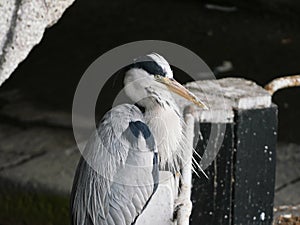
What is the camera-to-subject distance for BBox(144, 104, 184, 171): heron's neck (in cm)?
304

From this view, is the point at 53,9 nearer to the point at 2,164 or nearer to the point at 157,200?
the point at 157,200

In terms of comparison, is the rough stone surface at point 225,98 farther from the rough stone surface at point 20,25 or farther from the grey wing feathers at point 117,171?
the rough stone surface at point 20,25

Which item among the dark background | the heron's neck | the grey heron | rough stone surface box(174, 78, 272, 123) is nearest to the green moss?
the dark background

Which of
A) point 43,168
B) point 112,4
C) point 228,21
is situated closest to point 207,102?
point 43,168

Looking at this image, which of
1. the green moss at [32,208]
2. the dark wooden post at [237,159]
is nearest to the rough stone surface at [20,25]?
the dark wooden post at [237,159]

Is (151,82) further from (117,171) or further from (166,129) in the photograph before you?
(117,171)

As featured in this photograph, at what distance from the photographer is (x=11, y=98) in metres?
6.07

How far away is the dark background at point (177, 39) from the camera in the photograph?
6.21 meters

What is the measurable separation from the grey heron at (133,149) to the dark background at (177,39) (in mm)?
2412

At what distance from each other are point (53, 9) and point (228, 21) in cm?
411

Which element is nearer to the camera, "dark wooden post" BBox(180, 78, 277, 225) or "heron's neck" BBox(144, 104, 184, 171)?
"heron's neck" BBox(144, 104, 184, 171)

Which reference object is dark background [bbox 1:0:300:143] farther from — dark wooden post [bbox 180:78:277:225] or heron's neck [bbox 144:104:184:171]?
heron's neck [bbox 144:104:184:171]

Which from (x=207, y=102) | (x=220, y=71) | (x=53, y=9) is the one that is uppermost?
(x=53, y=9)

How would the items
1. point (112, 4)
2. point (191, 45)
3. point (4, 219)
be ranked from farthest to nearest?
point (112, 4)
point (191, 45)
point (4, 219)
